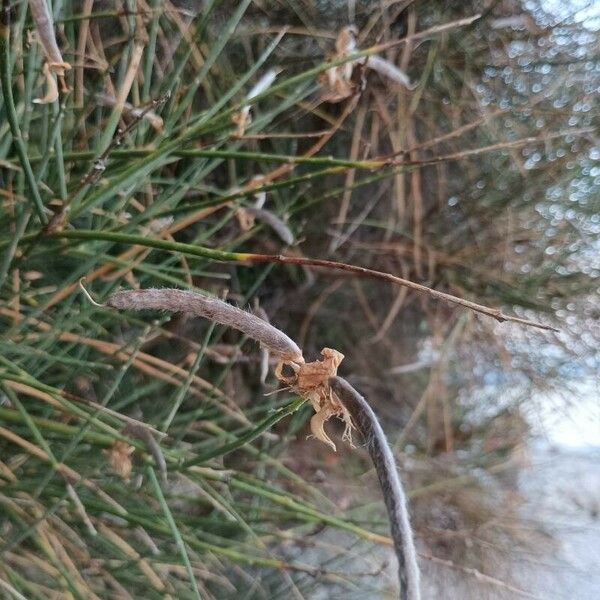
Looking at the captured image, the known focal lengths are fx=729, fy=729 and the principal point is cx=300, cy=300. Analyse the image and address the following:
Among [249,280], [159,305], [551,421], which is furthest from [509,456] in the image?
[159,305]

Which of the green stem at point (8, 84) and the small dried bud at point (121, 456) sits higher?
the green stem at point (8, 84)

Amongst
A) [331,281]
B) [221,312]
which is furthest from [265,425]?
[331,281]

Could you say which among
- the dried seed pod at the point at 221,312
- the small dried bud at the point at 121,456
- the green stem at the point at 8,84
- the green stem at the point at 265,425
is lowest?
the small dried bud at the point at 121,456

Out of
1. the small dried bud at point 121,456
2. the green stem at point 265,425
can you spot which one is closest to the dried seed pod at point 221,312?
the green stem at point 265,425

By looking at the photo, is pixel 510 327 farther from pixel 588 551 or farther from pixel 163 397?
pixel 163 397

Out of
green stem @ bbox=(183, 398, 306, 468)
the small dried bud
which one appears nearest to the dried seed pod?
green stem @ bbox=(183, 398, 306, 468)

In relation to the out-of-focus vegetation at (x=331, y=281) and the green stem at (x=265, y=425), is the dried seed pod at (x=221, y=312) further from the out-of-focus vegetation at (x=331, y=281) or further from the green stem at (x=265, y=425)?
the out-of-focus vegetation at (x=331, y=281)
